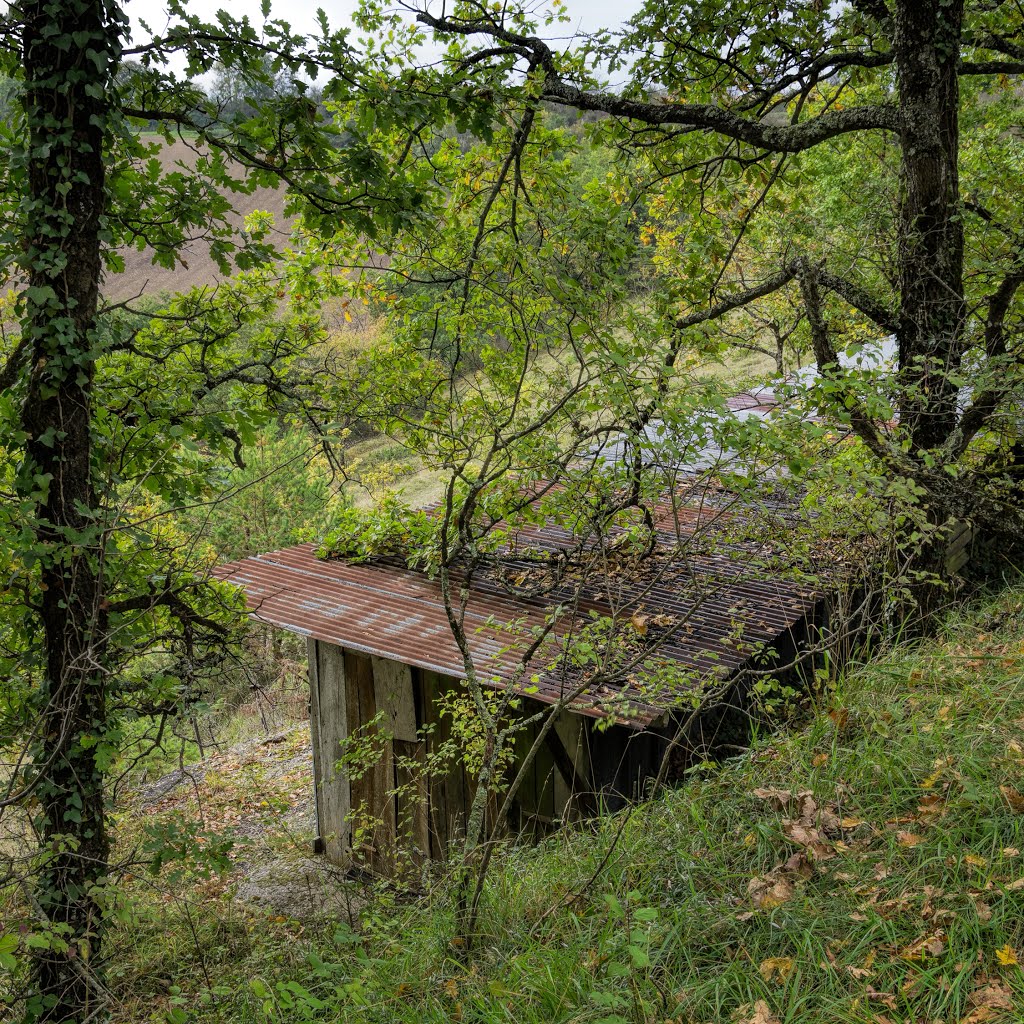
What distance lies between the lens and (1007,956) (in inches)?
103

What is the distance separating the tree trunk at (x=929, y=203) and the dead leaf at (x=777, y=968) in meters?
3.75

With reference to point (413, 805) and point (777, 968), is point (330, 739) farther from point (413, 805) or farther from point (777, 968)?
point (777, 968)

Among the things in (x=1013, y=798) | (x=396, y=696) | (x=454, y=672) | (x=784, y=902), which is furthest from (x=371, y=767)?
(x=1013, y=798)

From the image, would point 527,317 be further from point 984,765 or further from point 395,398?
point 984,765

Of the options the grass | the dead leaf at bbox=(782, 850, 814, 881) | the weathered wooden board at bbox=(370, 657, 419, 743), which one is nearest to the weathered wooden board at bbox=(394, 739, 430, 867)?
the weathered wooden board at bbox=(370, 657, 419, 743)

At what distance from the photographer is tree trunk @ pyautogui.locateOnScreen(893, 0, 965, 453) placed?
5.48 m

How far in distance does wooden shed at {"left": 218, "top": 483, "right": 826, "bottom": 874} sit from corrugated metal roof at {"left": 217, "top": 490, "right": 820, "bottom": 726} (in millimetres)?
21

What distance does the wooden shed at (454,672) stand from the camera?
625 centimetres

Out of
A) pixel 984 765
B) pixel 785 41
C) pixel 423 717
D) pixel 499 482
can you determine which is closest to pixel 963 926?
pixel 984 765

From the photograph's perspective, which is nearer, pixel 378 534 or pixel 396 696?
pixel 396 696

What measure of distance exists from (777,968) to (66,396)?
397 centimetres

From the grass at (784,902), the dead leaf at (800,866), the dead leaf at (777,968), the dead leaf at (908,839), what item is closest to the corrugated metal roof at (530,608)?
the grass at (784,902)

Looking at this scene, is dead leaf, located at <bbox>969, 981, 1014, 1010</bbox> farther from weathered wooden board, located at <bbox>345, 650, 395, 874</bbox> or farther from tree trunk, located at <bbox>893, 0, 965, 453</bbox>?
weathered wooden board, located at <bbox>345, 650, 395, 874</bbox>

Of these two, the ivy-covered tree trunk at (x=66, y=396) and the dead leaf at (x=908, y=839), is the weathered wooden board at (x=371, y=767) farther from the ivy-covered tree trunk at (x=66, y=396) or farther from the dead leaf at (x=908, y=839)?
the dead leaf at (x=908, y=839)
